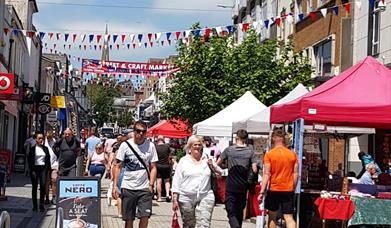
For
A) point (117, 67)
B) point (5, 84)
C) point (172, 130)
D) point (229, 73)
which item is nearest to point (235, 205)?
point (5, 84)

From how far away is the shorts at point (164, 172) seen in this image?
20.4 meters

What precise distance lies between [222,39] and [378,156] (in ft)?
26.2

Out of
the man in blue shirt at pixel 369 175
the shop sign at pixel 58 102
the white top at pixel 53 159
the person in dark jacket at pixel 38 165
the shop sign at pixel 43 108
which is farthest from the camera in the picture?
the shop sign at pixel 58 102

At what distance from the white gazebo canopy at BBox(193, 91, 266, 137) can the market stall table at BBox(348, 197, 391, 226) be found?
9471 millimetres

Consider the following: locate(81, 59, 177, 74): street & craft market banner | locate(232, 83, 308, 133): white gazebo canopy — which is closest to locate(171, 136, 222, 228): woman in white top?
locate(232, 83, 308, 133): white gazebo canopy

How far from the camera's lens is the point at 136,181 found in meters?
10.9

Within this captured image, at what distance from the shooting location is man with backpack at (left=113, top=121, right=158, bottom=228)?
10945 millimetres

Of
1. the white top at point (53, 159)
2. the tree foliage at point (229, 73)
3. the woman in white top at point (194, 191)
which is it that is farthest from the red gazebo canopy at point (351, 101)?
the tree foliage at point (229, 73)

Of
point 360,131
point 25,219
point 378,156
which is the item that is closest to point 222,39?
point 378,156

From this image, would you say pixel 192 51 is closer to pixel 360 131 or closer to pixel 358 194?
pixel 360 131

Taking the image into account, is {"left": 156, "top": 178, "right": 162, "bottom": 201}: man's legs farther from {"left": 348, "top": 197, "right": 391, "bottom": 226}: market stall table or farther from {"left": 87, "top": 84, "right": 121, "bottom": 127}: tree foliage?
{"left": 87, "top": 84, "right": 121, "bottom": 127}: tree foliage

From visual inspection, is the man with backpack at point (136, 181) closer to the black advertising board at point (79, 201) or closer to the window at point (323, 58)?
the black advertising board at point (79, 201)

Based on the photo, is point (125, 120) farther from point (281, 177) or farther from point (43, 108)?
point (281, 177)

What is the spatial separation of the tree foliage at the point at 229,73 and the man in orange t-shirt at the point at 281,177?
15.1m
